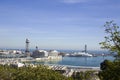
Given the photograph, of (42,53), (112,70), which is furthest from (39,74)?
(42,53)

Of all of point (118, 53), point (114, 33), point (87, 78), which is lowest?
point (87, 78)

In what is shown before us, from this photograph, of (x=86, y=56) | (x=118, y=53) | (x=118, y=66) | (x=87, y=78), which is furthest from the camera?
(x=86, y=56)

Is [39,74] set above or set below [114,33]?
below

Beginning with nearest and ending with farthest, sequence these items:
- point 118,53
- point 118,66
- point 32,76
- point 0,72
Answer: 1. point 118,53
2. point 118,66
3. point 32,76
4. point 0,72

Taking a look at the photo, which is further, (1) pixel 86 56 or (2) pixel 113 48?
(1) pixel 86 56

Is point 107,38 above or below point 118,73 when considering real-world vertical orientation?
above

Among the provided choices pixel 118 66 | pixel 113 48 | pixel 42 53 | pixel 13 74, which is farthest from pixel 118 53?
pixel 42 53

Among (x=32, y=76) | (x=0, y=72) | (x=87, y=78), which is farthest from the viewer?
(x=87, y=78)

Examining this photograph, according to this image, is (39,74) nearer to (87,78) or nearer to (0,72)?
(0,72)

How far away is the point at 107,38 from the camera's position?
7.75 meters

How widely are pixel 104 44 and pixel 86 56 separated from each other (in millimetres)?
136759

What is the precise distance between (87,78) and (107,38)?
25.5 metres

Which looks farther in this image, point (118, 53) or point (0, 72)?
point (0, 72)

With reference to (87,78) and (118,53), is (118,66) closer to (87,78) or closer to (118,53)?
(118,53)
